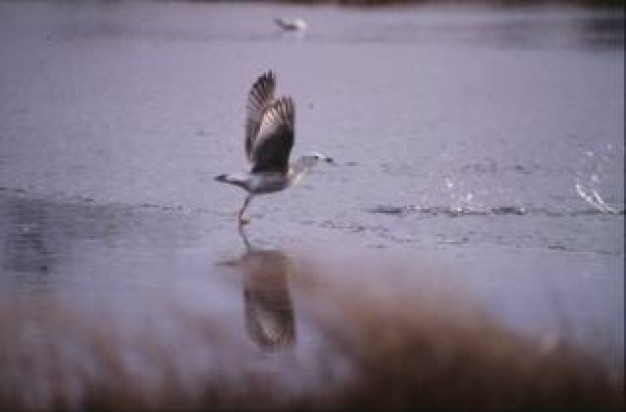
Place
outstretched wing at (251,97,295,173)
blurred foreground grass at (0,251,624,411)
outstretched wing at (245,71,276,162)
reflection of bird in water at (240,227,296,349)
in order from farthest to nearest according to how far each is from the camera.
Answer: outstretched wing at (245,71,276,162), outstretched wing at (251,97,295,173), reflection of bird in water at (240,227,296,349), blurred foreground grass at (0,251,624,411)

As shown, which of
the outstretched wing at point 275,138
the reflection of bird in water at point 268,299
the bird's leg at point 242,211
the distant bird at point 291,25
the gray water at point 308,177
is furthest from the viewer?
the distant bird at point 291,25

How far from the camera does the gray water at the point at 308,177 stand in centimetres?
707

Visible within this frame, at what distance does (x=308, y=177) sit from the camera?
11.5 m

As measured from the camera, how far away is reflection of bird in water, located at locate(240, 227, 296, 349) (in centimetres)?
644

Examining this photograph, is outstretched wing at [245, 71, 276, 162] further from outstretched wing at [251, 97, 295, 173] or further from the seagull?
outstretched wing at [251, 97, 295, 173]

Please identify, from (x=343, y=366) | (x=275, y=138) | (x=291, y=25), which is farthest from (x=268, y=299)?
(x=291, y=25)

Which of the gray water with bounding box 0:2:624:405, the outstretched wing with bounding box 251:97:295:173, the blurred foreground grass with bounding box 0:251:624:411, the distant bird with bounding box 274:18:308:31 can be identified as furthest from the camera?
the distant bird with bounding box 274:18:308:31

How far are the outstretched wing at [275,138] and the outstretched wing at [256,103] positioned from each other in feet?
0.46

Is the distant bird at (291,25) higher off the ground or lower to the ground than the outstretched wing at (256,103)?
higher

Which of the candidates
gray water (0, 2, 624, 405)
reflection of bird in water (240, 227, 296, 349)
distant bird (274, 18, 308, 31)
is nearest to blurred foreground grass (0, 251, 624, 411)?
gray water (0, 2, 624, 405)

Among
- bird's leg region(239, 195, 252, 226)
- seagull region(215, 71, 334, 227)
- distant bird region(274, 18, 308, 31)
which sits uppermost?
distant bird region(274, 18, 308, 31)

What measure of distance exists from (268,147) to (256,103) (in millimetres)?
479

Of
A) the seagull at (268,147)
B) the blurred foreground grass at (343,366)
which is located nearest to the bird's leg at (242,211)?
the seagull at (268,147)

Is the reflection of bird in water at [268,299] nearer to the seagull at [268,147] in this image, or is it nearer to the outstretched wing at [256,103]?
the seagull at [268,147]
